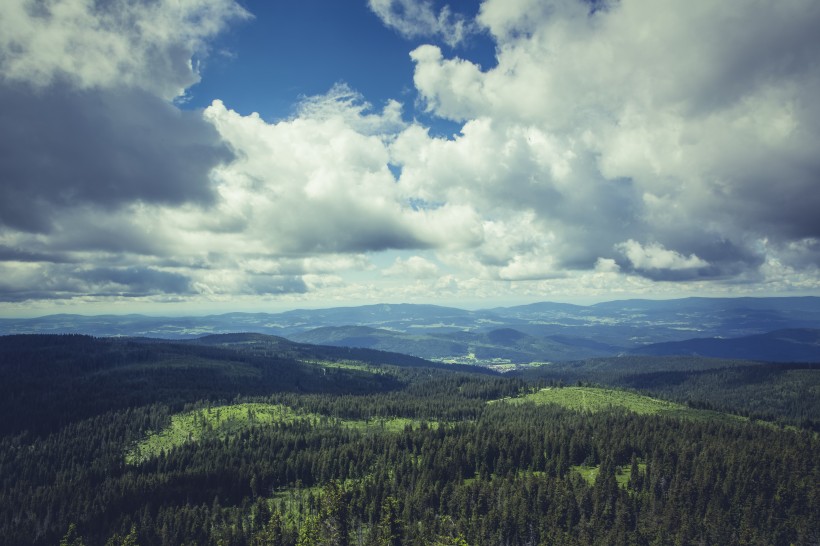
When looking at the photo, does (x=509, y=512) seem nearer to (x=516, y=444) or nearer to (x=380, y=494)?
(x=380, y=494)

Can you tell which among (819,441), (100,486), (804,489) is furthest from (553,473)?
(100,486)

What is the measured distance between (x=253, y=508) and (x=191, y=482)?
3823cm

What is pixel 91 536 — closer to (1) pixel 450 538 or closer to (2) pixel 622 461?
(1) pixel 450 538

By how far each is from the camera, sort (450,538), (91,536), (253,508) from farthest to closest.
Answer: (253,508) < (91,536) < (450,538)

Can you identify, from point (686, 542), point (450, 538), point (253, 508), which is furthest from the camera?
point (253, 508)

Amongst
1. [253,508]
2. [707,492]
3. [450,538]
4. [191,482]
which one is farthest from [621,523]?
[191,482]

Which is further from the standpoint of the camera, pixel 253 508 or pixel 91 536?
pixel 253 508

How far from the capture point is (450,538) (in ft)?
345

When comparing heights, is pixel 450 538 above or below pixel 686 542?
above

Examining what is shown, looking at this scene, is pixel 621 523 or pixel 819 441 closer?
pixel 621 523

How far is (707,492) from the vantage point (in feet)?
488

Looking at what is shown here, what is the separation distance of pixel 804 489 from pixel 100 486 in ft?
898

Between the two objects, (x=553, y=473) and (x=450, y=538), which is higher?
(x=450, y=538)

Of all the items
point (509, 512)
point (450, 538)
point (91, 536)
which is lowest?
point (91, 536)
